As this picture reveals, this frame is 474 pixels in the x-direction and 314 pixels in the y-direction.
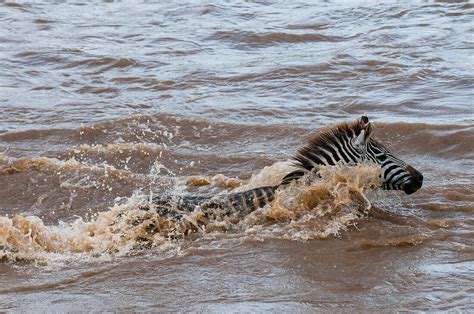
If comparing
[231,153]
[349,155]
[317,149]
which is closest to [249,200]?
[317,149]

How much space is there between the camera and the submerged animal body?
7.30 m

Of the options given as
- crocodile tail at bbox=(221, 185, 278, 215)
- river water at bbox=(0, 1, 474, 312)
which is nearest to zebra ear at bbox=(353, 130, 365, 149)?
river water at bbox=(0, 1, 474, 312)

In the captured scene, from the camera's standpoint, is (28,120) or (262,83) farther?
(262,83)

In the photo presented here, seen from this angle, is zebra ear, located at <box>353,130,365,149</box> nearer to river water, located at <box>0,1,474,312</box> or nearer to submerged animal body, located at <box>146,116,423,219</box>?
submerged animal body, located at <box>146,116,423,219</box>

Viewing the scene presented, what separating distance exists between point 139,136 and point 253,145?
1489 mm

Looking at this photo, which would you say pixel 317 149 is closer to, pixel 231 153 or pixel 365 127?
pixel 365 127

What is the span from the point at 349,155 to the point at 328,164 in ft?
0.64

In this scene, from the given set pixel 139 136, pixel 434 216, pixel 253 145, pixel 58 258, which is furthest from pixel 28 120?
pixel 434 216

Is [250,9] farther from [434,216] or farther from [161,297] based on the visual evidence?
[161,297]

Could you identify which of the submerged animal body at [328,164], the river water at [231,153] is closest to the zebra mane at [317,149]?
the submerged animal body at [328,164]

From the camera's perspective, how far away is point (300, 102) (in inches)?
478

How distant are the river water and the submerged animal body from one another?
0.39 feet

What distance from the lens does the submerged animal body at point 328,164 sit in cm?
730

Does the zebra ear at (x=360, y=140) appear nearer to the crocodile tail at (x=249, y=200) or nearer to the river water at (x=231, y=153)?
the river water at (x=231, y=153)
